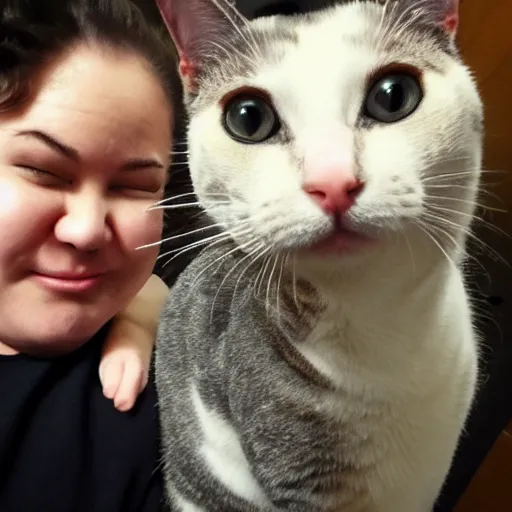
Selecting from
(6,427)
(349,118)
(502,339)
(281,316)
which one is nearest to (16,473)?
(6,427)

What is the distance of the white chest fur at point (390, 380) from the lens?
694 mm

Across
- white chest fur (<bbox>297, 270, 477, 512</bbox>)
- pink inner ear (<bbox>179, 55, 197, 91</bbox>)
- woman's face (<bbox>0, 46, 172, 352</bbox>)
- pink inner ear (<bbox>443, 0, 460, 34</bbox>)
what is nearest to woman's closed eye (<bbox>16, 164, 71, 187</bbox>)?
woman's face (<bbox>0, 46, 172, 352</bbox>)

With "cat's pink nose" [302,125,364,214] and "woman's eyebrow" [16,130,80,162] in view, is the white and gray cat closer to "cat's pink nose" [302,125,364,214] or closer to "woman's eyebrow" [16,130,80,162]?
"cat's pink nose" [302,125,364,214]

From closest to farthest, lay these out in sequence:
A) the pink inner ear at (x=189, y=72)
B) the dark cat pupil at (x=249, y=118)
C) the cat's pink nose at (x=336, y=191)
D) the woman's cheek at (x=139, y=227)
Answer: the cat's pink nose at (x=336, y=191), the dark cat pupil at (x=249, y=118), the pink inner ear at (x=189, y=72), the woman's cheek at (x=139, y=227)

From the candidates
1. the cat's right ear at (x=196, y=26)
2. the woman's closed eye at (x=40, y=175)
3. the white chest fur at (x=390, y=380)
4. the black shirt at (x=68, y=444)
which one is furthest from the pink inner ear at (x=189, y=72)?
the black shirt at (x=68, y=444)

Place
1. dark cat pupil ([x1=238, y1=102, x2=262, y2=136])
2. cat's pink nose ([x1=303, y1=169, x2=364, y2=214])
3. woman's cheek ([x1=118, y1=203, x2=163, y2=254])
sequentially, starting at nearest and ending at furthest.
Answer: cat's pink nose ([x1=303, y1=169, x2=364, y2=214]) → dark cat pupil ([x1=238, y1=102, x2=262, y2=136]) → woman's cheek ([x1=118, y1=203, x2=163, y2=254])

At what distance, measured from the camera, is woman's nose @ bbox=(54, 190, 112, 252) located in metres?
0.79

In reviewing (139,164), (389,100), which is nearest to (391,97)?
(389,100)

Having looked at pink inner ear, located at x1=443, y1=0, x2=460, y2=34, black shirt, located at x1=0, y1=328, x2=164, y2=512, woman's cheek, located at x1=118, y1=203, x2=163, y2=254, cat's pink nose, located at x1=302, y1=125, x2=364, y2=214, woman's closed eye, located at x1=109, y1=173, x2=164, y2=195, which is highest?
pink inner ear, located at x1=443, y1=0, x2=460, y2=34

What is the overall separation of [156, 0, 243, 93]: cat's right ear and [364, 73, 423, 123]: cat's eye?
0.20 m

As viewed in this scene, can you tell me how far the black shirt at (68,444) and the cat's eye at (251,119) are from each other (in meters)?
0.44

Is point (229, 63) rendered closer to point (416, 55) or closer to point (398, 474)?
point (416, 55)

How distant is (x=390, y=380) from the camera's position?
2.29 ft

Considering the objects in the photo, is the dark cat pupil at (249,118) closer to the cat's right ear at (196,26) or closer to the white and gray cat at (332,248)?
the white and gray cat at (332,248)
